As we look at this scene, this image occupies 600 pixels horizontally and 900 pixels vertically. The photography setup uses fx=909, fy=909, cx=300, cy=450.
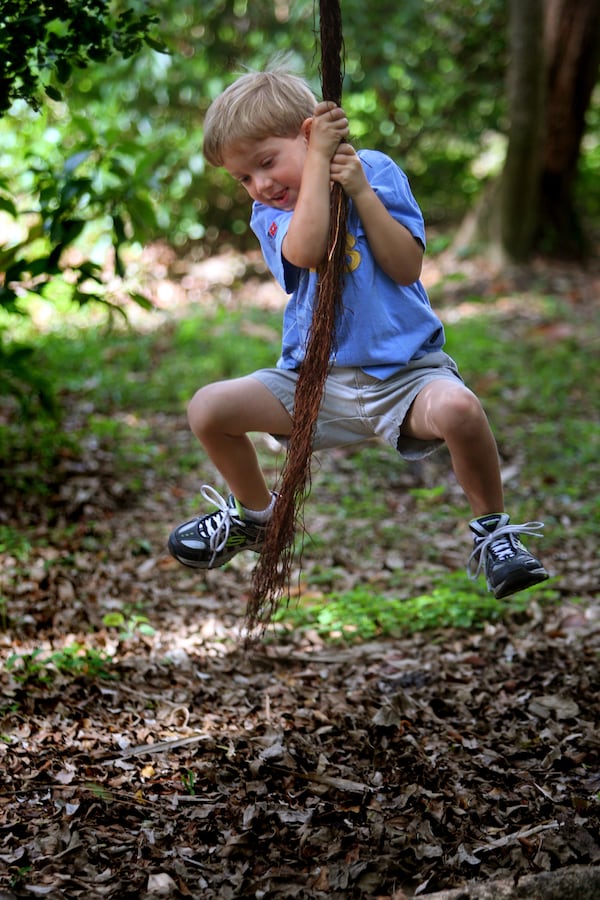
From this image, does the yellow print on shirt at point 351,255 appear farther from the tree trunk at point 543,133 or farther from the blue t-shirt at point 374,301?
the tree trunk at point 543,133

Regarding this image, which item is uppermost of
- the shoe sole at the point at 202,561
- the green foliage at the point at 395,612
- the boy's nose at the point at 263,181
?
the boy's nose at the point at 263,181

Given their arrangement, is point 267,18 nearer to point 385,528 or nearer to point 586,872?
point 385,528

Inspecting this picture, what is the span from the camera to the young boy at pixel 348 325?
2.68 metres

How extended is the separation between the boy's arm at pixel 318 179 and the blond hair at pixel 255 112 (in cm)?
13

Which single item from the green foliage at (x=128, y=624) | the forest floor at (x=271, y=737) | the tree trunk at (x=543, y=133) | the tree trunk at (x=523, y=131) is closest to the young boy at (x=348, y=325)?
the forest floor at (x=271, y=737)

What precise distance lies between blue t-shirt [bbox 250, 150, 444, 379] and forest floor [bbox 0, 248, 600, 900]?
1.29 metres

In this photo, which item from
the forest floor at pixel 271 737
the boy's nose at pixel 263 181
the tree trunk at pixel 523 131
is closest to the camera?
the forest floor at pixel 271 737

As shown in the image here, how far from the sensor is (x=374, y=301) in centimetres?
287

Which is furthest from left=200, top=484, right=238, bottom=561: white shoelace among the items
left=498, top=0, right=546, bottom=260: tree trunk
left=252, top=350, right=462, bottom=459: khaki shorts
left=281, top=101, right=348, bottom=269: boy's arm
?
left=498, top=0, right=546, bottom=260: tree trunk

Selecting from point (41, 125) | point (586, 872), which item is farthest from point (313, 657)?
point (41, 125)

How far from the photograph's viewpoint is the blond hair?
8.96ft

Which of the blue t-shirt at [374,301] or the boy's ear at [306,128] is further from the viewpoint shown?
the blue t-shirt at [374,301]

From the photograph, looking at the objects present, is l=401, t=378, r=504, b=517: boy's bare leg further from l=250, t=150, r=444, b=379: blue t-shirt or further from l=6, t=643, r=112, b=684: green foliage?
l=6, t=643, r=112, b=684: green foliage

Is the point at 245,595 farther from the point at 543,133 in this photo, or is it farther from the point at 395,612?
the point at 543,133
